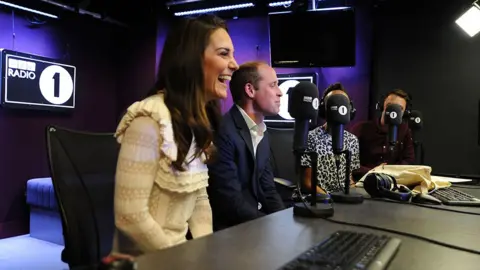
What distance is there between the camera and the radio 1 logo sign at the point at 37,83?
164 inches

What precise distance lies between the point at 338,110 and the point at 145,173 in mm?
692

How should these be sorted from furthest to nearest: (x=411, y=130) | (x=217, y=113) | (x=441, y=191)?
1. (x=411, y=130)
2. (x=441, y=191)
3. (x=217, y=113)

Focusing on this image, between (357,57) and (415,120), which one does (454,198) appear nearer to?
(415,120)

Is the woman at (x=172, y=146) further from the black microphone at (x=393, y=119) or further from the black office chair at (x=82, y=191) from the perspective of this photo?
the black microphone at (x=393, y=119)

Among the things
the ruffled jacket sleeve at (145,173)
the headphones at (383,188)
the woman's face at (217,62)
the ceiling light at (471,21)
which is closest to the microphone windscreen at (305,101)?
the woman's face at (217,62)

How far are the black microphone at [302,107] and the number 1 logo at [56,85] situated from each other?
378 centimetres

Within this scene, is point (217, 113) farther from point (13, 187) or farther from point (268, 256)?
point (13, 187)

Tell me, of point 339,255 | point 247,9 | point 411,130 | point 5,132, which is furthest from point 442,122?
point 5,132

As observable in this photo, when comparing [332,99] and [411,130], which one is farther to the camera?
[411,130]

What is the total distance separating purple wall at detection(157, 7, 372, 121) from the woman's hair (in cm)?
326

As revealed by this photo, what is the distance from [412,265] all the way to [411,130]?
2.83 metres

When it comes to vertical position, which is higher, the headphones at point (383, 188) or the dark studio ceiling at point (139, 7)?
the dark studio ceiling at point (139, 7)

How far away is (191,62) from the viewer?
1337mm

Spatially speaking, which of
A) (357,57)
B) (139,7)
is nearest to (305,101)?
(357,57)
